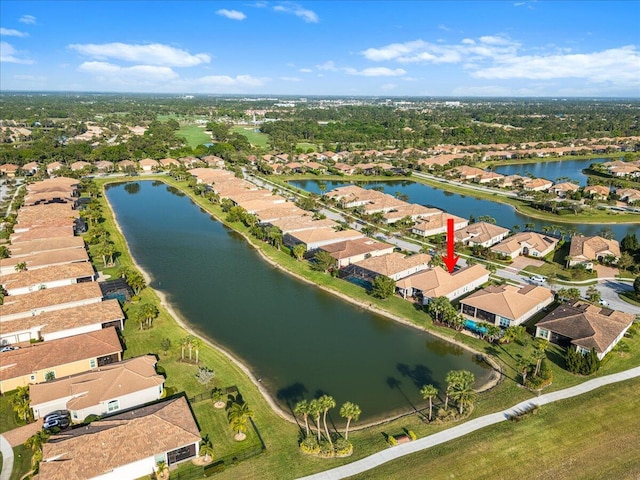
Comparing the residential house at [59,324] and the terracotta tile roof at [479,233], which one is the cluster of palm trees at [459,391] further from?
the terracotta tile roof at [479,233]

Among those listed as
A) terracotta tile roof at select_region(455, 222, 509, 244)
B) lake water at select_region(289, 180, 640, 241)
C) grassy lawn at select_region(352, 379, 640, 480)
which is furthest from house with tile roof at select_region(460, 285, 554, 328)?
lake water at select_region(289, 180, 640, 241)

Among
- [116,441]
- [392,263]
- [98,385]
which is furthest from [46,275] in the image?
[392,263]

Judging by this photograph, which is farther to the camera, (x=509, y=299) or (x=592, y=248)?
(x=592, y=248)

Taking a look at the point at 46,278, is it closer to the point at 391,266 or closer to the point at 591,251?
the point at 391,266

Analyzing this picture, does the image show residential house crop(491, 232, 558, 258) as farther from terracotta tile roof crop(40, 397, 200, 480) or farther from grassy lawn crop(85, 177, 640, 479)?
terracotta tile roof crop(40, 397, 200, 480)

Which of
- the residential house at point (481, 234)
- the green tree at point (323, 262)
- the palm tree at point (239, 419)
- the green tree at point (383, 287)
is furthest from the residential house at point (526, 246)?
the palm tree at point (239, 419)

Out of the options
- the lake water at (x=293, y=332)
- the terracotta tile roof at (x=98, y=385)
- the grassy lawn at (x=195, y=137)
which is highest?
the grassy lawn at (x=195, y=137)

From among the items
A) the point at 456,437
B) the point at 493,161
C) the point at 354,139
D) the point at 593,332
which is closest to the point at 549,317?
the point at 593,332
